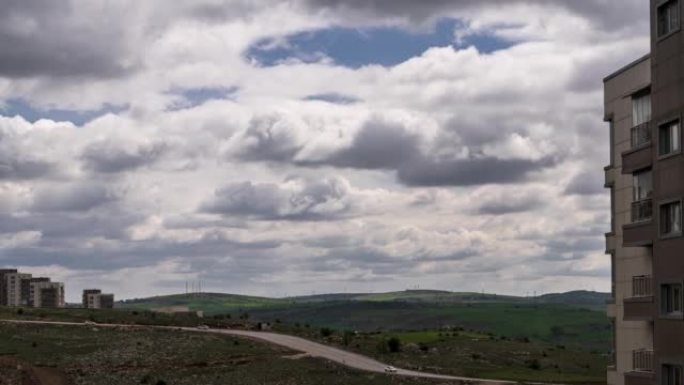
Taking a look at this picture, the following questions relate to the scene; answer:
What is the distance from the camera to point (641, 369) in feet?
191

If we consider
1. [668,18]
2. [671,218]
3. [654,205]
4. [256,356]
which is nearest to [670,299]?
[671,218]

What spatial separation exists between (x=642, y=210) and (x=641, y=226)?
1561 mm

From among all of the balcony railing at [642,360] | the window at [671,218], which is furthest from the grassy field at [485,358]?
the window at [671,218]

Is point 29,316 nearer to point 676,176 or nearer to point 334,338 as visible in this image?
point 334,338

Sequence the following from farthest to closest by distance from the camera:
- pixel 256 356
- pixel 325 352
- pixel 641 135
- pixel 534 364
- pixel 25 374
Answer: pixel 534 364, pixel 325 352, pixel 256 356, pixel 25 374, pixel 641 135

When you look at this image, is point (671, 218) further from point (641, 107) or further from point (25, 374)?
point (25, 374)

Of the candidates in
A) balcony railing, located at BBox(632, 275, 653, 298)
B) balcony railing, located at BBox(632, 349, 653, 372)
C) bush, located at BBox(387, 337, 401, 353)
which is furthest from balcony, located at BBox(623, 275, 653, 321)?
bush, located at BBox(387, 337, 401, 353)

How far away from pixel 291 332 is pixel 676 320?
154973 mm

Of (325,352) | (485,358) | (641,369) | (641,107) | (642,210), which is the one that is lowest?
(485,358)

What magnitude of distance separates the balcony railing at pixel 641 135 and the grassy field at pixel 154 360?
74.3m

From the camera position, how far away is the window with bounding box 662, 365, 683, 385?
43619mm

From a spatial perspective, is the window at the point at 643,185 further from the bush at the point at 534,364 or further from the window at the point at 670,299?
the bush at the point at 534,364

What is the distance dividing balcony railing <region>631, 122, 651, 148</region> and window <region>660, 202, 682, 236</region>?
252 inches

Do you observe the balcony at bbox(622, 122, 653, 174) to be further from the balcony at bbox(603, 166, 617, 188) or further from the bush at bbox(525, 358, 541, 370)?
the bush at bbox(525, 358, 541, 370)
